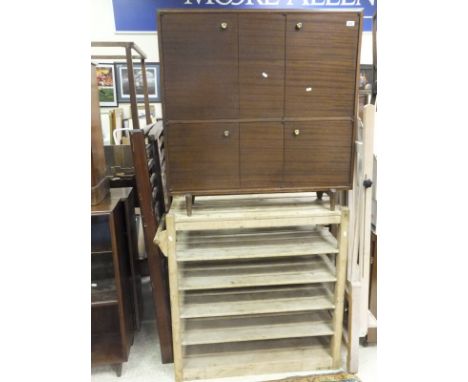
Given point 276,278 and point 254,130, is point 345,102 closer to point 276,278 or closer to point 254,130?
point 254,130

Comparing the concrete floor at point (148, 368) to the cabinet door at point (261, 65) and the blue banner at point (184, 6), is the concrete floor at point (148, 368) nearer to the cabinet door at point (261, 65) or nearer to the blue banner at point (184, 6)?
the cabinet door at point (261, 65)

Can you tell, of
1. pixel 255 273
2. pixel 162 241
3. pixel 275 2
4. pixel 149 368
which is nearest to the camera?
pixel 162 241

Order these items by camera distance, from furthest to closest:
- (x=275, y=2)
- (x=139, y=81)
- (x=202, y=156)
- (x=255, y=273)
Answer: (x=139, y=81) → (x=275, y=2) → (x=255, y=273) → (x=202, y=156)

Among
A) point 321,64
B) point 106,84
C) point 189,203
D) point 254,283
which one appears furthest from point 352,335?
point 106,84

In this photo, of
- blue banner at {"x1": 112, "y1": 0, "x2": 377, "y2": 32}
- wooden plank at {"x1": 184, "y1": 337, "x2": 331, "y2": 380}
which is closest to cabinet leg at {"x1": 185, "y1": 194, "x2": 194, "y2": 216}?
wooden plank at {"x1": 184, "y1": 337, "x2": 331, "y2": 380}

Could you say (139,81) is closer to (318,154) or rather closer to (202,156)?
(202,156)

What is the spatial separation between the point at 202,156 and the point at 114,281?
36.4 inches

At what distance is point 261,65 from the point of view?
1529mm

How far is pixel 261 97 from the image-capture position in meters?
1.57

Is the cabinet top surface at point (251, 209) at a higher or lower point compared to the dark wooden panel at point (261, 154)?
lower

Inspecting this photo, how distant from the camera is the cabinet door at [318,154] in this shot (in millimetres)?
1627

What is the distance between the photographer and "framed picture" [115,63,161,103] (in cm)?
368

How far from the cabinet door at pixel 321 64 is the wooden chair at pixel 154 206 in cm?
74

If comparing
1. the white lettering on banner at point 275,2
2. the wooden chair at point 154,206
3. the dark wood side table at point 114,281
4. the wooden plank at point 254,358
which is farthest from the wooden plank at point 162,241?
the white lettering on banner at point 275,2
